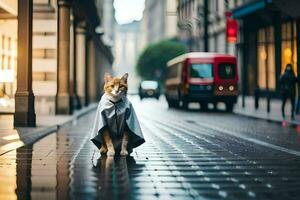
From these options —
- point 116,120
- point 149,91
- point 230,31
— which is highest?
point 230,31

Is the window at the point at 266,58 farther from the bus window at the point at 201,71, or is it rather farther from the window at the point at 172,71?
the bus window at the point at 201,71

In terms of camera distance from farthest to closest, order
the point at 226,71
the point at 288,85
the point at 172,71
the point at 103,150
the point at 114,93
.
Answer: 1. the point at 172,71
2. the point at 226,71
3. the point at 288,85
4. the point at 103,150
5. the point at 114,93

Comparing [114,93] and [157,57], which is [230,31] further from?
[157,57]

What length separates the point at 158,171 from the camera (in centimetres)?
815

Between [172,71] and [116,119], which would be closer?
[116,119]

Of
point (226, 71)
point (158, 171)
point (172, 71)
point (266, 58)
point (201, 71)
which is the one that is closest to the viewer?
point (158, 171)

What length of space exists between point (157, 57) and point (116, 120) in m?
78.7

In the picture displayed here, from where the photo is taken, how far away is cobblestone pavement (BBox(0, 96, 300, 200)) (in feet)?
21.2

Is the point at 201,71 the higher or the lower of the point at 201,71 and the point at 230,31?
the lower

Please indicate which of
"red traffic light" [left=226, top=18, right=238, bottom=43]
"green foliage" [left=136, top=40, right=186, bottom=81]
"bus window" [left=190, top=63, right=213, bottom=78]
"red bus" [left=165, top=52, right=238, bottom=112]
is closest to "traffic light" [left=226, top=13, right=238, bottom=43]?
"red traffic light" [left=226, top=18, right=238, bottom=43]

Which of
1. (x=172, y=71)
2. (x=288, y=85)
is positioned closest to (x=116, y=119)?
(x=288, y=85)

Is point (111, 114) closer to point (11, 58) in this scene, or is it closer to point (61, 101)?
point (61, 101)

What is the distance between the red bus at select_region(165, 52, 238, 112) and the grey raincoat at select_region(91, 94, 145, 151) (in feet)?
67.0

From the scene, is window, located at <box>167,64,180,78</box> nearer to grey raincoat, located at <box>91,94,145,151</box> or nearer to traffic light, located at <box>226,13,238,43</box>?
traffic light, located at <box>226,13,238,43</box>
